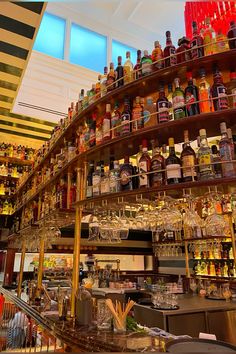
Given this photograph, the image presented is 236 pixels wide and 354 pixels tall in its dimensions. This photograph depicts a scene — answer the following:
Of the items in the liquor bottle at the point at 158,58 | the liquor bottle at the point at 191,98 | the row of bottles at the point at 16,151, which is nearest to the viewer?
the liquor bottle at the point at 191,98

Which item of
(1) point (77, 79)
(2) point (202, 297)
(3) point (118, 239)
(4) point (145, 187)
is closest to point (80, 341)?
(4) point (145, 187)

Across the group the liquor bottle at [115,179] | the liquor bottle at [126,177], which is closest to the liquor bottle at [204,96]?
the liquor bottle at [126,177]

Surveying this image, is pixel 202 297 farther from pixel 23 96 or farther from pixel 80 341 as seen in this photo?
pixel 23 96

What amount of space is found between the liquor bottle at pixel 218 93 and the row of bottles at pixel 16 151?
5090mm

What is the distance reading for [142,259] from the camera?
344 inches

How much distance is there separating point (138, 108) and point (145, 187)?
604 mm

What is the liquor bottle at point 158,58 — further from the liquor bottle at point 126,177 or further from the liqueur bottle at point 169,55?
the liquor bottle at point 126,177

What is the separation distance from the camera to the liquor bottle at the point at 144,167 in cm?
188

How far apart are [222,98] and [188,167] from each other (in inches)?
17.9

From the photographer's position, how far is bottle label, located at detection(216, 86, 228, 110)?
5.48 feet

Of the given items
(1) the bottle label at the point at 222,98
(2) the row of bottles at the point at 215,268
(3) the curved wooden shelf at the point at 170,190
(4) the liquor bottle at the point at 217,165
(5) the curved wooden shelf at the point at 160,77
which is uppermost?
(5) the curved wooden shelf at the point at 160,77

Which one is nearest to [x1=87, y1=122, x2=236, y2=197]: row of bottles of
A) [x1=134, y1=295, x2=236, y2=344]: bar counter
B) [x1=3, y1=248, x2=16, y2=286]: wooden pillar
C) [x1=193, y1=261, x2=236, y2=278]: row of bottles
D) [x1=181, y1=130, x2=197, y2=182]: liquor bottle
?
[x1=181, y1=130, x2=197, y2=182]: liquor bottle

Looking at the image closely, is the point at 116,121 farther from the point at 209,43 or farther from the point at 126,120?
the point at 209,43

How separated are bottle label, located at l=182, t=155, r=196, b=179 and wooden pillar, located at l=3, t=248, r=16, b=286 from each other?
5.62 m
